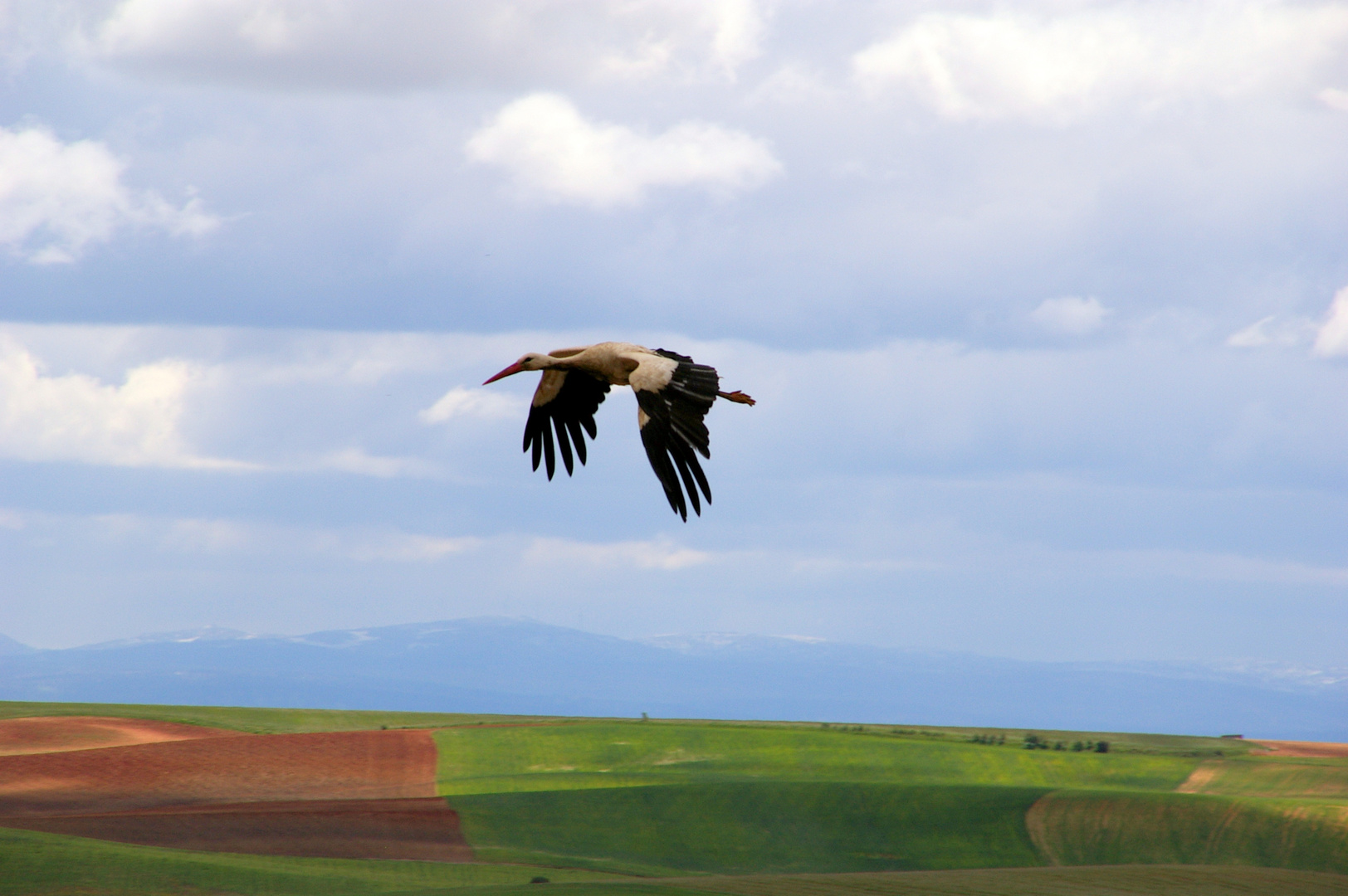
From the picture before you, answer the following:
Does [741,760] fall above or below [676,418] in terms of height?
below

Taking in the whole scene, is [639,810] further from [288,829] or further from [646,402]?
[646,402]

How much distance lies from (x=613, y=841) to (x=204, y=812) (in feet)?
42.9

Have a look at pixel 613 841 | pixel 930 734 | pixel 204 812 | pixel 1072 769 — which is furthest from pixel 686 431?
pixel 930 734

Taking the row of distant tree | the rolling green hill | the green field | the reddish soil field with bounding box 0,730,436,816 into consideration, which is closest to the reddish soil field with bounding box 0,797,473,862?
the rolling green hill

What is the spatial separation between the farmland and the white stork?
17973mm

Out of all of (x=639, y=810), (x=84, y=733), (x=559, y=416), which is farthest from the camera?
(x=84, y=733)

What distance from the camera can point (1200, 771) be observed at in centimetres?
6069

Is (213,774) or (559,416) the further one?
(213,774)

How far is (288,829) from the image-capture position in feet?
139

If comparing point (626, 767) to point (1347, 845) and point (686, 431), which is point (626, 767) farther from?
point (686, 431)

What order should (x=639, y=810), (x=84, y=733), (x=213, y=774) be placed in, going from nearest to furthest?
(x=639, y=810), (x=213, y=774), (x=84, y=733)

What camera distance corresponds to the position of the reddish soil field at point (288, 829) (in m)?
40.0

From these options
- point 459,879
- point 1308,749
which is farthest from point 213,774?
point 1308,749

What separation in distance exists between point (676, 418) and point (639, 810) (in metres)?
36.9
